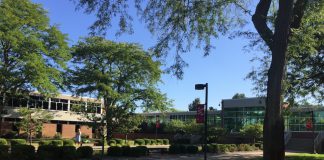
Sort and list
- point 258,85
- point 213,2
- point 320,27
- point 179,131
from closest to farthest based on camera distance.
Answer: point 213,2 < point 320,27 < point 258,85 < point 179,131

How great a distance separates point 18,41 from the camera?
42.6 m

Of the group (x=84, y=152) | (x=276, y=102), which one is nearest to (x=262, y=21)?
(x=276, y=102)

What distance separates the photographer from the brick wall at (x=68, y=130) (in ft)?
224

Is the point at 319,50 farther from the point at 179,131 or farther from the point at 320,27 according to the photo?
the point at 179,131

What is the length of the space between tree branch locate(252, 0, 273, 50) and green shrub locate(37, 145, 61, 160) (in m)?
14.4

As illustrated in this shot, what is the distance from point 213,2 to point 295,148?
133 ft

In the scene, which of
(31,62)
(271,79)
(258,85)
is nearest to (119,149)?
(258,85)

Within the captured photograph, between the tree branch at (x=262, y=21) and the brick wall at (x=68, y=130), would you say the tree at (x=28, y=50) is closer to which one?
the brick wall at (x=68, y=130)

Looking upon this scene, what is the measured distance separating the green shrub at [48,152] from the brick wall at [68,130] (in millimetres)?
44305

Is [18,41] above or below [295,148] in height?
above

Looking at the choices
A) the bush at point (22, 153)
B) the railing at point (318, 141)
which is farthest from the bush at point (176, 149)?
the railing at point (318, 141)

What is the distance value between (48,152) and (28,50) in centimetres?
2156

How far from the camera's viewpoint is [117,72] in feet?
152

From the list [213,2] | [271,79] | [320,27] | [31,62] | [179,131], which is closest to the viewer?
[271,79]
